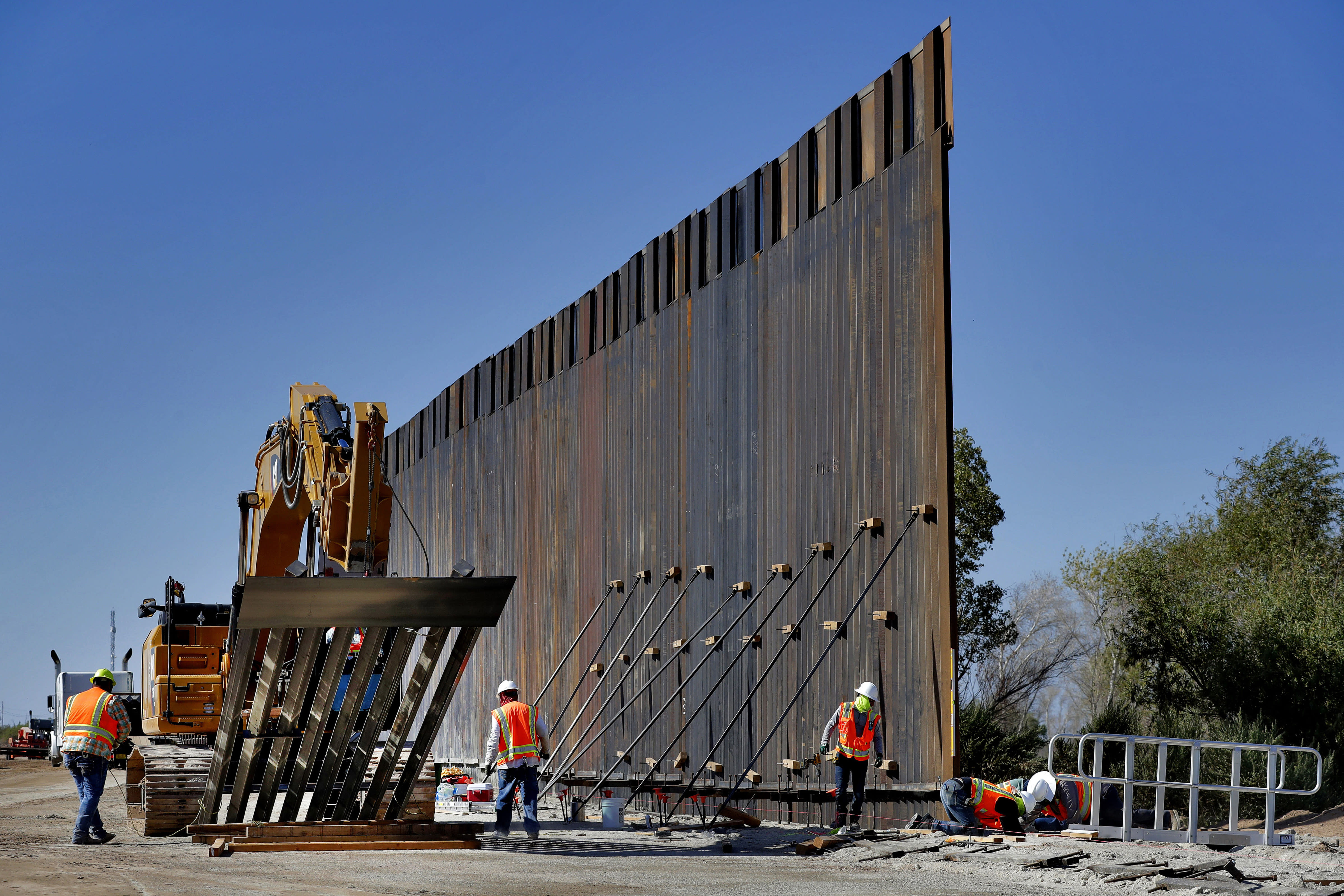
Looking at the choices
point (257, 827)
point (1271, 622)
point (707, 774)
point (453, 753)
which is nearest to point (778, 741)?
point (707, 774)

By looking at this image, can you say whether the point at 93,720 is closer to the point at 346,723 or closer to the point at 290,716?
the point at 290,716

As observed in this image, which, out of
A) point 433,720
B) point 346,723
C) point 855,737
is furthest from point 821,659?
point 346,723

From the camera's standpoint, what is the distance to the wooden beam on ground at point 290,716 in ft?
37.9

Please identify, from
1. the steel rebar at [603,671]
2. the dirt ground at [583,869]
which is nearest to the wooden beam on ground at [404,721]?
the dirt ground at [583,869]

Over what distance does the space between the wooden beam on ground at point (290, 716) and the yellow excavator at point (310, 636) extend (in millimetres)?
13

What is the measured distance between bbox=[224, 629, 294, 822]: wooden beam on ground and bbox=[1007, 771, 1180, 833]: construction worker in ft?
24.7

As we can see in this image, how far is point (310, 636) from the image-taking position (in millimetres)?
11469

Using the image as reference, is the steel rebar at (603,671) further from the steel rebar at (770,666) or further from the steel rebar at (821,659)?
the steel rebar at (821,659)

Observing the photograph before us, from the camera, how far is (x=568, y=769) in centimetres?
2362

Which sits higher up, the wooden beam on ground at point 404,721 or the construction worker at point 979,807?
the wooden beam on ground at point 404,721

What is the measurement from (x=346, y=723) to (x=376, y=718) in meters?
0.35

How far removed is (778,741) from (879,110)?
26.4 feet

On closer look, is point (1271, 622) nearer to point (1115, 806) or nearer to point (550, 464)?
point (1115, 806)

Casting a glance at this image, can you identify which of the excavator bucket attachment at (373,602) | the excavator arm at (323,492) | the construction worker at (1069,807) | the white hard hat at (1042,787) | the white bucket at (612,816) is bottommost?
the white bucket at (612,816)
